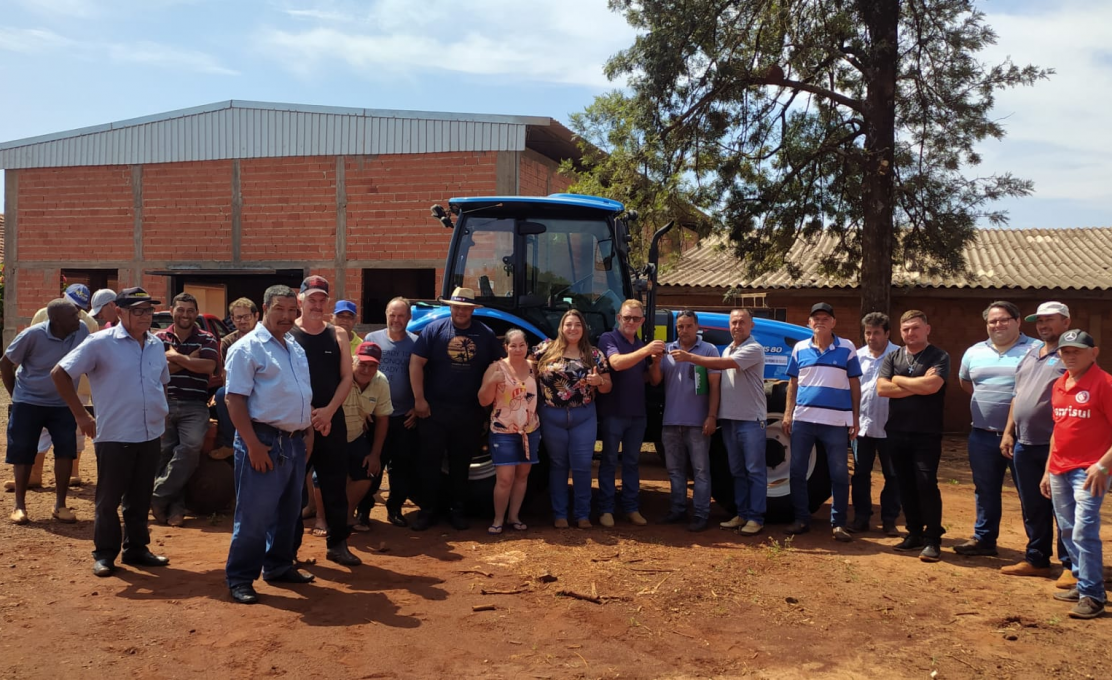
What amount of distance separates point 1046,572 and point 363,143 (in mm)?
12968

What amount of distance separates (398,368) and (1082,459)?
15.4 feet

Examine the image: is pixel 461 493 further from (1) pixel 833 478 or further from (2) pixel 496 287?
(1) pixel 833 478

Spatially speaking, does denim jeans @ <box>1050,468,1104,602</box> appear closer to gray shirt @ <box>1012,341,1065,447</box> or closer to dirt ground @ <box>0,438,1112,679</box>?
dirt ground @ <box>0,438,1112,679</box>

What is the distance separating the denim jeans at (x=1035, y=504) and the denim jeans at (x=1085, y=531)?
1.27 feet

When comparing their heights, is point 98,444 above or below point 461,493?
above

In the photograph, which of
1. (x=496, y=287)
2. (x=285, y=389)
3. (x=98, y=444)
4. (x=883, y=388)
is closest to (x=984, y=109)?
(x=883, y=388)

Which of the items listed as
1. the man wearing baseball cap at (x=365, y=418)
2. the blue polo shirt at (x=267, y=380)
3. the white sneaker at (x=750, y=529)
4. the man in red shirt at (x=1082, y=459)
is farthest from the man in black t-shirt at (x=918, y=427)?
the blue polo shirt at (x=267, y=380)

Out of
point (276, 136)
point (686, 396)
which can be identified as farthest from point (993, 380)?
point (276, 136)

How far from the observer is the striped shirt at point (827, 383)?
6477 mm

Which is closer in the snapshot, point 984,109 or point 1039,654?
point 1039,654

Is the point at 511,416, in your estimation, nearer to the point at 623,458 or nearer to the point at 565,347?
the point at 565,347

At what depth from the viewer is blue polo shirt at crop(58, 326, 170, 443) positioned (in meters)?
5.26

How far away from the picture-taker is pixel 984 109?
12.6 m

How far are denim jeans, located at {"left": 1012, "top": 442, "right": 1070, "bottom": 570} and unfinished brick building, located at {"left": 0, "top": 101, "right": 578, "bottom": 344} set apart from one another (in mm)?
10319
